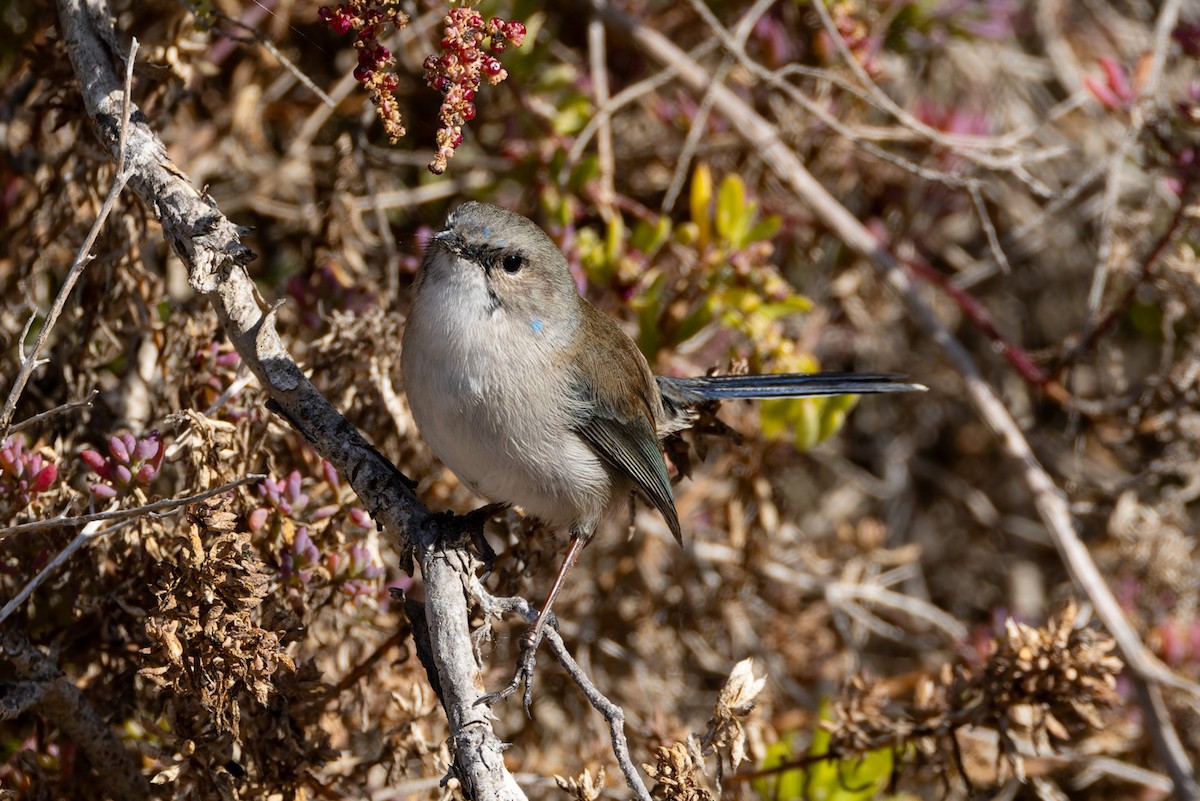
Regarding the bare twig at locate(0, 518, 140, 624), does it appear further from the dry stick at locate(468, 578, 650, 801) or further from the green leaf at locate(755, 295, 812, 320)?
the green leaf at locate(755, 295, 812, 320)

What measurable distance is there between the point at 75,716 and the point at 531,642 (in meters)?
1.14

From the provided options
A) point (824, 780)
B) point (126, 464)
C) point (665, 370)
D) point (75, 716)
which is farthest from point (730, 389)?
point (75, 716)

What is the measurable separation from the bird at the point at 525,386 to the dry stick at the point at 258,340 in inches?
10.9

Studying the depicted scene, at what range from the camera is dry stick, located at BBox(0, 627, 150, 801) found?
2.74 metres

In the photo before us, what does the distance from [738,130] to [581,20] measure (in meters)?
0.89

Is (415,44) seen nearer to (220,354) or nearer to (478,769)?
(220,354)

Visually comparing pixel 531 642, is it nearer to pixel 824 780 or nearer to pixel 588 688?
pixel 588 688

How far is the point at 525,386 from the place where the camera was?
3.09 meters

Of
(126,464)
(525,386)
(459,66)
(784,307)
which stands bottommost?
(784,307)

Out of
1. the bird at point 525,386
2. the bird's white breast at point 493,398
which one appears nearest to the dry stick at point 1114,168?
the bird at point 525,386

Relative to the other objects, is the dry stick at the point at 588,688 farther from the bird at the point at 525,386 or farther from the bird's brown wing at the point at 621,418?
the bird's brown wing at the point at 621,418

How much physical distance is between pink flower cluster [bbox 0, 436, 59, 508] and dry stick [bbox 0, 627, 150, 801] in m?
0.33

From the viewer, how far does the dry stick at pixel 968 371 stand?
3615 mm

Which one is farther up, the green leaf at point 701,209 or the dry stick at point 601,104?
the dry stick at point 601,104
